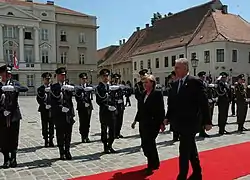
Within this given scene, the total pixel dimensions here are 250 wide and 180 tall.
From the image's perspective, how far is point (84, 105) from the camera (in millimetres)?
9789

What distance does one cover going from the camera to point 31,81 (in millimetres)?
53625

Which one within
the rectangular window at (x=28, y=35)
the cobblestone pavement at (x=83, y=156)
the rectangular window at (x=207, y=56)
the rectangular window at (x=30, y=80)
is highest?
the rectangular window at (x=28, y=35)

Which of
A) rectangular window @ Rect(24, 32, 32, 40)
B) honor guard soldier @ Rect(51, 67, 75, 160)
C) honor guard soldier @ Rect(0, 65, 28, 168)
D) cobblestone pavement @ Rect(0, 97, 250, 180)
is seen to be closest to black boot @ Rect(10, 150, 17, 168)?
honor guard soldier @ Rect(0, 65, 28, 168)

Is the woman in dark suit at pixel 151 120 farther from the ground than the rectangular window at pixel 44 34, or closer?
closer

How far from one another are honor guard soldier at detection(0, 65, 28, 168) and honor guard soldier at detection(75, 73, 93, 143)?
2.95 meters

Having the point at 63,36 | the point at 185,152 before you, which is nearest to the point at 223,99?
the point at 185,152

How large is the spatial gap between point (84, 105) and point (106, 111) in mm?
2064

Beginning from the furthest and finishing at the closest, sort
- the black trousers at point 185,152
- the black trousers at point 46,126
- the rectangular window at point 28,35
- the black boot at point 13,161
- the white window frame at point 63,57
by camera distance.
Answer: the white window frame at point 63,57, the rectangular window at point 28,35, the black trousers at point 46,126, the black boot at point 13,161, the black trousers at point 185,152

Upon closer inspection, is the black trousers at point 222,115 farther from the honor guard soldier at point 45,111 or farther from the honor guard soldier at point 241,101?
the honor guard soldier at point 45,111

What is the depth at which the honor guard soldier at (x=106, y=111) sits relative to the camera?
7773 millimetres

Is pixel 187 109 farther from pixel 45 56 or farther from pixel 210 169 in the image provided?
pixel 45 56

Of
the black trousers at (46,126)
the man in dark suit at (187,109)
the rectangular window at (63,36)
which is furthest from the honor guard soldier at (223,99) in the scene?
the rectangular window at (63,36)

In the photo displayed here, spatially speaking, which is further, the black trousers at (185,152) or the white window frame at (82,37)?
the white window frame at (82,37)

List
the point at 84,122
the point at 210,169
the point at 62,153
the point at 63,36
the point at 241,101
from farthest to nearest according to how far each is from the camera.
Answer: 1. the point at 63,36
2. the point at 241,101
3. the point at 84,122
4. the point at 62,153
5. the point at 210,169
